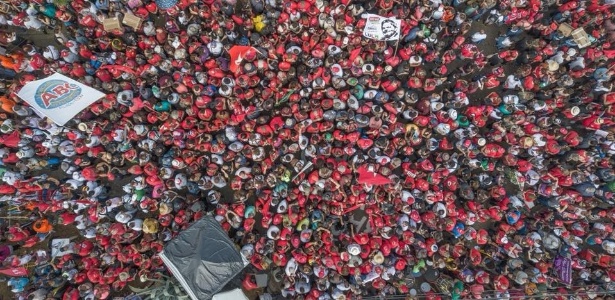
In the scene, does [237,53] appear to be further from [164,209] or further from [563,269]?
[563,269]

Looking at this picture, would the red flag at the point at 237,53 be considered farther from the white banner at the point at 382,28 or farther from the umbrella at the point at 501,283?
the umbrella at the point at 501,283

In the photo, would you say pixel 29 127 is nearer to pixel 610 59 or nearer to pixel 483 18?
pixel 483 18

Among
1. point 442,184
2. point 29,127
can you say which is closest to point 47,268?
point 29,127

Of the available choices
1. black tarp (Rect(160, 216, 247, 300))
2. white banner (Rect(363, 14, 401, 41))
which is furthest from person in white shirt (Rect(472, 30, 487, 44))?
black tarp (Rect(160, 216, 247, 300))

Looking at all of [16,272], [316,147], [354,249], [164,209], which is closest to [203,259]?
[164,209]

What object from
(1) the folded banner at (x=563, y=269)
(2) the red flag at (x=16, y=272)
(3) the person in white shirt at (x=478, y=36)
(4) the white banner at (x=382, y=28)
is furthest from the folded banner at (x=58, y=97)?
(1) the folded banner at (x=563, y=269)
